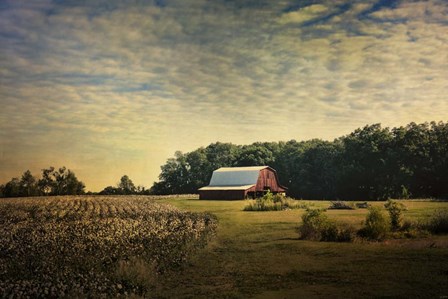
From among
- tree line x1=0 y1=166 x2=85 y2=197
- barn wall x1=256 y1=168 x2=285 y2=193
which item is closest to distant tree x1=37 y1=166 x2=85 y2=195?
tree line x1=0 y1=166 x2=85 y2=197

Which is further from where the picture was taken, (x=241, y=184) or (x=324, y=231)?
(x=241, y=184)

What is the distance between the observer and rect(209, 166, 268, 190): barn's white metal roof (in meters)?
87.4

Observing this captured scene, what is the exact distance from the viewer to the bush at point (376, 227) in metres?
26.9

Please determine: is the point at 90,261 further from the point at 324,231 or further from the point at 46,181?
the point at 46,181

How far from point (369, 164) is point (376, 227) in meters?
66.4

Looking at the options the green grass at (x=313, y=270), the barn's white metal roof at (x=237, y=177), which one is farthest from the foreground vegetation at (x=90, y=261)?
the barn's white metal roof at (x=237, y=177)

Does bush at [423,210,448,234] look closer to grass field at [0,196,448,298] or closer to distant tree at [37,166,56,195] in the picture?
grass field at [0,196,448,298]

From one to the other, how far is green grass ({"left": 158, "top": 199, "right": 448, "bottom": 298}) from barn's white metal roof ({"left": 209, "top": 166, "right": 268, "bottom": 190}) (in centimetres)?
6060

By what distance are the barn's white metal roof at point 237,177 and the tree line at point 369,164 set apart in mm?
17812

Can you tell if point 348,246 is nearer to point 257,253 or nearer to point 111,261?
point 257,253

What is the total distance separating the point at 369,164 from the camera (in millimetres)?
90125

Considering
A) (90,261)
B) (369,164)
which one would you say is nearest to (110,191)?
(369,164)

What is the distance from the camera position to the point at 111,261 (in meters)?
18.5

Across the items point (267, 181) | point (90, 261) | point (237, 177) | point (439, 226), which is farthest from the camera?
point (237, 177)
